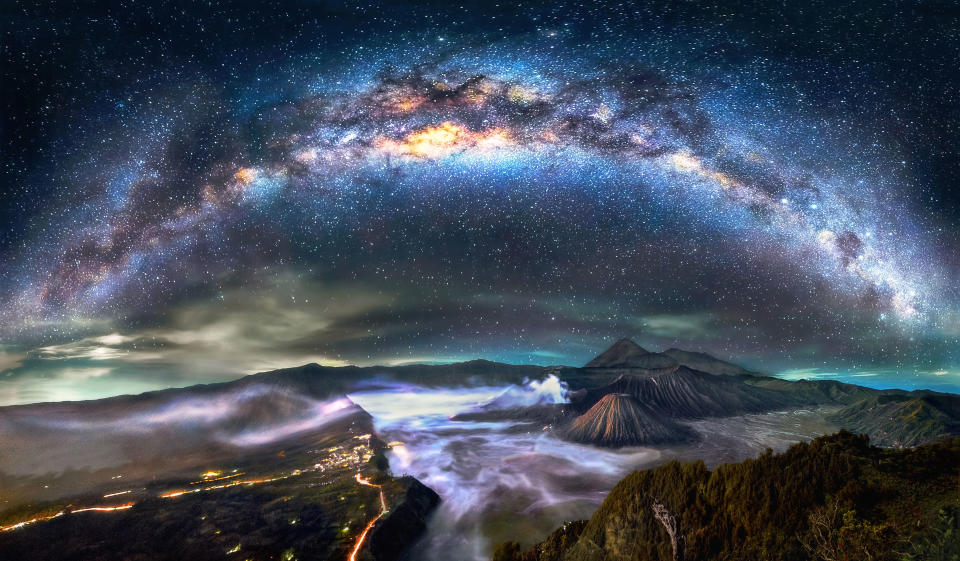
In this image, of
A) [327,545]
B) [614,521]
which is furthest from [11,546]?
[614,521]

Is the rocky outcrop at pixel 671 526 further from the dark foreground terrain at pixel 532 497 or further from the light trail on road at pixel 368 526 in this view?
the light trail on road at pixel 368 526

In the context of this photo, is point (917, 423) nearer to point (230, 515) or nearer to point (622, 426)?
point (622, 426)

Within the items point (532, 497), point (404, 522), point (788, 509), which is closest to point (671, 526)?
point (788, 509)

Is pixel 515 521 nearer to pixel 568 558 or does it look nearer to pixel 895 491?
pixel 568 558

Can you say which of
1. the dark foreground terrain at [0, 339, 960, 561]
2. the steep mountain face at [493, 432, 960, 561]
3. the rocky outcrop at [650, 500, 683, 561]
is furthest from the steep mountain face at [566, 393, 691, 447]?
the rocky outcrop at [650, 500, 683, 561]

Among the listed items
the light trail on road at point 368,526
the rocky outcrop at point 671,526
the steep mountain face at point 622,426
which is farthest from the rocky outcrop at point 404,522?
the steep mountain face at point 622,426

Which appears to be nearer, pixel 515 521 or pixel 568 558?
pixel 568 558

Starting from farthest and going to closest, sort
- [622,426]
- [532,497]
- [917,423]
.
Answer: [917,423] < [622,426] < [532,497]
